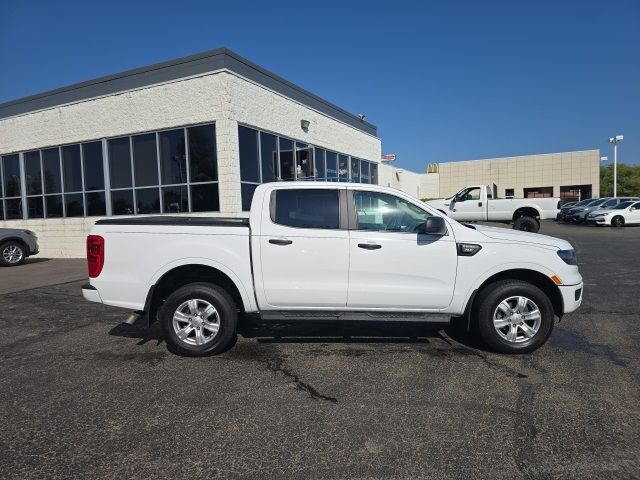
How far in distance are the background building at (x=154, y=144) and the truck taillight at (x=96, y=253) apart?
760 cm

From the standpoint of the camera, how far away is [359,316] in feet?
15.6

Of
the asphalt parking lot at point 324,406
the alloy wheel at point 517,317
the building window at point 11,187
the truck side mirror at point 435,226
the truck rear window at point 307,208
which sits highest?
the building window at point 11,187

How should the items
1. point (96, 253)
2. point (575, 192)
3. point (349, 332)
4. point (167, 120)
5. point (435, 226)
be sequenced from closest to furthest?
point (435, 226) → point (96, 253) → point (349, 332) → point (167, 120) → point (575, 192)

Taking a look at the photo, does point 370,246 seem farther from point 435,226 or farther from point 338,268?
point 435,226

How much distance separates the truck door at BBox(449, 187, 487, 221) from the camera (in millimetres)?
19500

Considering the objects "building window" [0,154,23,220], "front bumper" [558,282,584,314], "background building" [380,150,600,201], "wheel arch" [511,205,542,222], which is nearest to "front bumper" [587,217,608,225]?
"wheel arch" [511,205,542,222]

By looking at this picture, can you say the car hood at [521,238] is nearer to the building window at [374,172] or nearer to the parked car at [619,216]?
the building window at [374,172]

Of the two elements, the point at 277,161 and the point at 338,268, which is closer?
the point at 338,268

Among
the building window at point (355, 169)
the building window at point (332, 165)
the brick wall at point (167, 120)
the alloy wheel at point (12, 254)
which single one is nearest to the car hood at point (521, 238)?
the brick wall at point (167, 120)

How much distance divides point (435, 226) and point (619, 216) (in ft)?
86.8

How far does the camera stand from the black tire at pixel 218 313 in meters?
4.74

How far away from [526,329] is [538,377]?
678 millimetres

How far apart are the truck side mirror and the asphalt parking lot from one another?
1.35 meters

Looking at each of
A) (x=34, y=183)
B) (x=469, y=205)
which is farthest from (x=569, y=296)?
(x=34, y=183)
